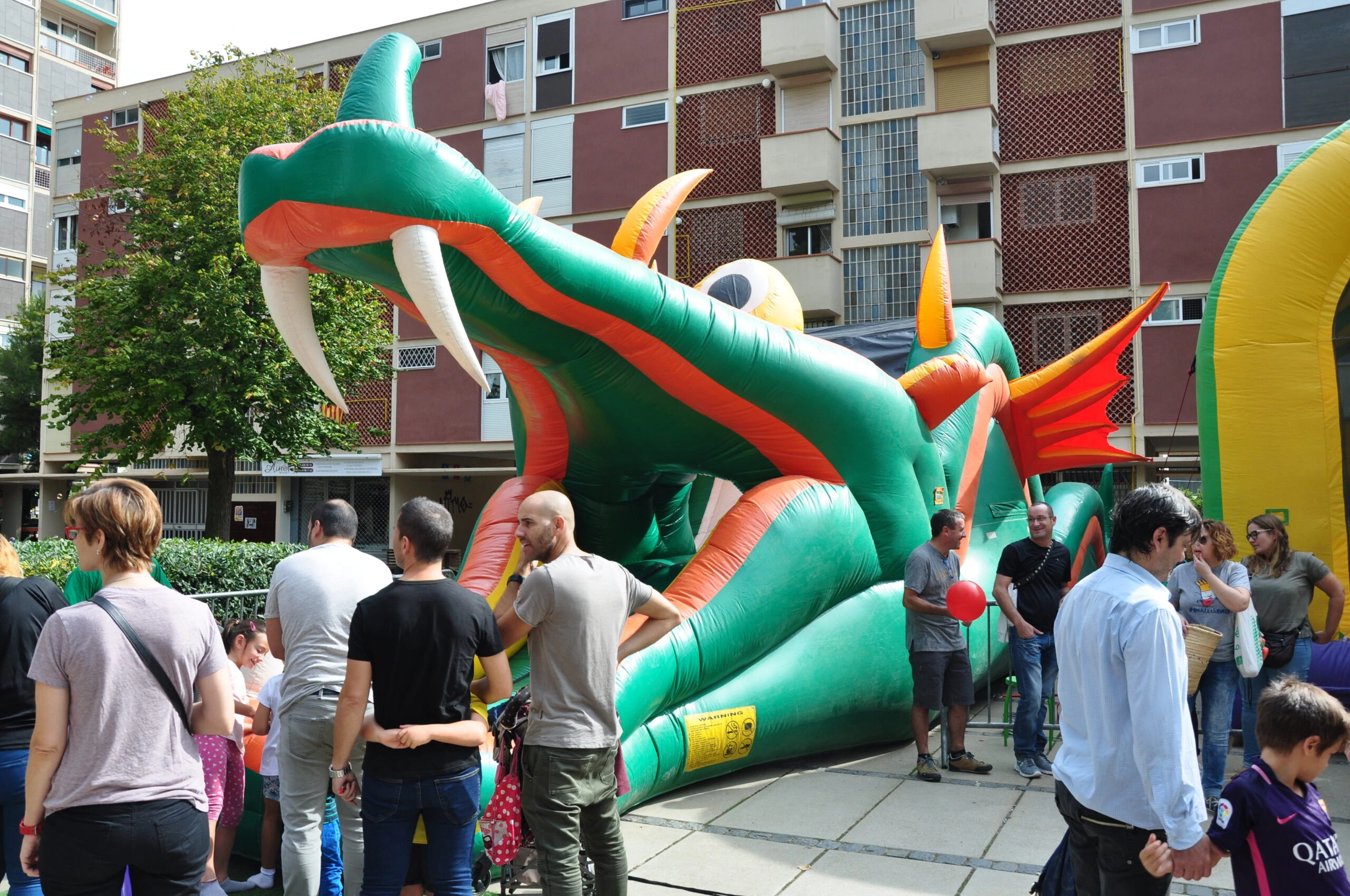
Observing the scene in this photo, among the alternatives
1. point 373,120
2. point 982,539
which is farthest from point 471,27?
point 373,120

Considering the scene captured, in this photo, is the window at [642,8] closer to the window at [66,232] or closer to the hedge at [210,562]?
the hedge at [210,562]

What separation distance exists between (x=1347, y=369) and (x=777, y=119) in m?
17.1

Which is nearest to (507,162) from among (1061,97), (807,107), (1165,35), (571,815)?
(807,107)

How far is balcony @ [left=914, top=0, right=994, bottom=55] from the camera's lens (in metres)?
21.0

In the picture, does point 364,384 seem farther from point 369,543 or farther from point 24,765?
point 24,765

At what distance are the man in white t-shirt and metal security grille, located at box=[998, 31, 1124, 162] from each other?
20.2 metres

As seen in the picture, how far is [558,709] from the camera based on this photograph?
3.56 m

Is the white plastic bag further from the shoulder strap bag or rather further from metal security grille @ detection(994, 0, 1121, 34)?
metal security grille @ detection(994, 0, 1121, 34)

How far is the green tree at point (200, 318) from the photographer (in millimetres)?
16000

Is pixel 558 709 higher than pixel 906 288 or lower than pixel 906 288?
lower

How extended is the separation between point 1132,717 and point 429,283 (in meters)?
3.15

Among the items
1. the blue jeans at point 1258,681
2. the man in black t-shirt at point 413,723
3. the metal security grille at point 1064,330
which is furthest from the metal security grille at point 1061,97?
the man in black t-shirt at point 413,723

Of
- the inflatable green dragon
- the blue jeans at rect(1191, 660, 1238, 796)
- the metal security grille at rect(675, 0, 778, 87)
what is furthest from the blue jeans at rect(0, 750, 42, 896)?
the metal security grille at rect(675, 0, 778, 87)

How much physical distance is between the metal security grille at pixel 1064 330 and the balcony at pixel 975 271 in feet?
2.73
